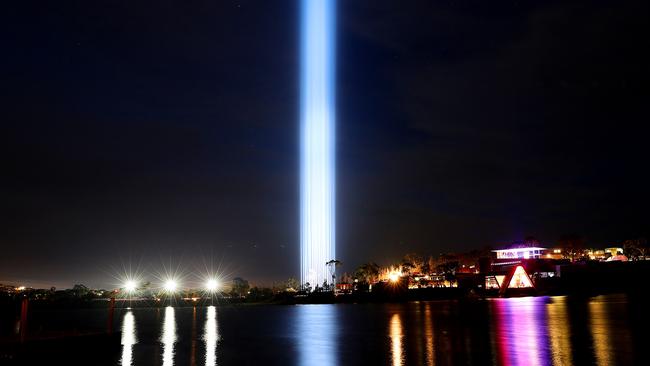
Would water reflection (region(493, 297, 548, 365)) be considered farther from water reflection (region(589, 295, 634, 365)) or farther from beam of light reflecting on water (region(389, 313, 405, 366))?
beam of light reflecting on water (region(389, 313, 405, 366))

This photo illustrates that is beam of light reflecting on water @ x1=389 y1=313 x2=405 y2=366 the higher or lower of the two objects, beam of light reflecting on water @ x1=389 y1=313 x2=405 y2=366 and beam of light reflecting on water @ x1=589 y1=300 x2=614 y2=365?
the lower

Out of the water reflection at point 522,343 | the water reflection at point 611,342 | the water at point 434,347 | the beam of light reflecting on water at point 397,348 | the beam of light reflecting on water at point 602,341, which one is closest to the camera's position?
the water reflection at point 611,342

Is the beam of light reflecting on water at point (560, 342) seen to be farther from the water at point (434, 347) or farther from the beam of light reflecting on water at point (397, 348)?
the beam of light reflecting on water at point (397, 348)

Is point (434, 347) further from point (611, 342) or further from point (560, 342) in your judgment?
point (611, 342)

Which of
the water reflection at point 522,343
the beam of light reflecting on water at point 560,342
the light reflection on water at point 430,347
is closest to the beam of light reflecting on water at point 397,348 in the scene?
the light reflection on water at point 430,347

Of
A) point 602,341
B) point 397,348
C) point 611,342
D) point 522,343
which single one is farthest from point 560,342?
point 397,348

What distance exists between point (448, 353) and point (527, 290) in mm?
122261

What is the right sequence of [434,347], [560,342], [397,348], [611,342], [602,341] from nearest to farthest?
1. [611,342]
2. [560,342]
3. [602,341]
4. [434,347]
5. [397,348]

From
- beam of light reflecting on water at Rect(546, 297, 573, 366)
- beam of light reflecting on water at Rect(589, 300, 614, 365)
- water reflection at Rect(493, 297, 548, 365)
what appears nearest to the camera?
beam of light reflecting on water at Rect(589, 300, 614, 365)

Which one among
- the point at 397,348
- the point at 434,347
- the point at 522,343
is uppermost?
the point at 522,343

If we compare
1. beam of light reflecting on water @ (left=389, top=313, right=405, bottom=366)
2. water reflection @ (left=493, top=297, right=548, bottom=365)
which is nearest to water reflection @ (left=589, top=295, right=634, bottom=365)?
water reflection @ (left=493, top=297, right=548, bottom=365)

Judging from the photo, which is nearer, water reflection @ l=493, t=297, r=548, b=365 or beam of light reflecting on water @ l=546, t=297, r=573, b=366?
beam of light reflecting on water @ l=546, t=297, r=573, b=366

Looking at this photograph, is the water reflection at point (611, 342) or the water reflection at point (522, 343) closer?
the water reflection at point (611, 342)

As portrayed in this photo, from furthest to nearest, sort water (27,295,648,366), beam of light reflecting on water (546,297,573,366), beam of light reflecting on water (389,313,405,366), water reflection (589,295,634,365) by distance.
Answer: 1. beam of light reflecting on water (389,313,405,366)
2. water (27,295,648,366)
3. beam of light reflecting on water (546,297,573,366)
4. water reflection (589,295,634,365)
